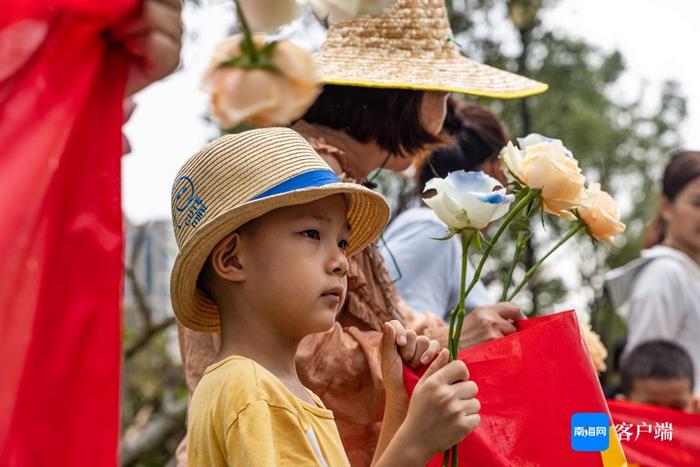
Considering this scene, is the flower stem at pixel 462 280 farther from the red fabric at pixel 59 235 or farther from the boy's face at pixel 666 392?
the boy's face at pixel 666 392

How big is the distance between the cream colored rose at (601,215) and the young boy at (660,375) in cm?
226

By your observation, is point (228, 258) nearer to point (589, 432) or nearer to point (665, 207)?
point (589, 432)

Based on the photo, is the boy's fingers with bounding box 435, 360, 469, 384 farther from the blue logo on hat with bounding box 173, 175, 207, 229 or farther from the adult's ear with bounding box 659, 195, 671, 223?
the adult's ear with bounding box 659, 195, 671, 223

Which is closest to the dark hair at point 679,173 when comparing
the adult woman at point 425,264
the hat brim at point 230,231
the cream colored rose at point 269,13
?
the adult woman at point 425,264

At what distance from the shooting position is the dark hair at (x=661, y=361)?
469cm

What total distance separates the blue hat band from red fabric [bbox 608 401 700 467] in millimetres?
1263

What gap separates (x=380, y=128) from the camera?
9.89ft

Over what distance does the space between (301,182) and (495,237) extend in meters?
0.37

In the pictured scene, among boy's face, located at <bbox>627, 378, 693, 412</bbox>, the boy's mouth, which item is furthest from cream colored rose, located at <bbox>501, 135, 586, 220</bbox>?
boy's face, located at <bbox>627, 378, 693, 412</bbox>

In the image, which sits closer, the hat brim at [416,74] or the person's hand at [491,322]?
the person's hand at [491,322]

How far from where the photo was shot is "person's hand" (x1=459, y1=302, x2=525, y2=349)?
99.1 inches

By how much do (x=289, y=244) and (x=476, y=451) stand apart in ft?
1.70

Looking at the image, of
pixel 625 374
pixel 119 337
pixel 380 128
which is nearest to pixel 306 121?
pixel 380 128

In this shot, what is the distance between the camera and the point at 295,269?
2.28 meters
